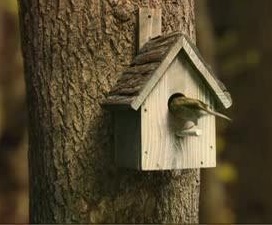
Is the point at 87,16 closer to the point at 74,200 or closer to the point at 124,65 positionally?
the point at 124,65

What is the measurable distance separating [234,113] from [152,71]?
4624 mm

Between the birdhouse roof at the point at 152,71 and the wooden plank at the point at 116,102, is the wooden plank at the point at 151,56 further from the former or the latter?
the wooden plank at the point at 116,102

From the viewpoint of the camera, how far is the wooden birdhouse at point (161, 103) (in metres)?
2.24

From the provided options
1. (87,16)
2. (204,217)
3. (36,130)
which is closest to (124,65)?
(87,16)

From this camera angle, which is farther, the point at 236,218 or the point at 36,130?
the point at 236,218

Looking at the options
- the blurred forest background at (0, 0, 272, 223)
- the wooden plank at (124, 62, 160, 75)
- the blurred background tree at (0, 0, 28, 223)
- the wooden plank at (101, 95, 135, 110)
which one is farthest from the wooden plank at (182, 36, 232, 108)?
the blurred background tree at (0, 0, 28, 223)

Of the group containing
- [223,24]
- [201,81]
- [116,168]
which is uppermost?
[223,24]

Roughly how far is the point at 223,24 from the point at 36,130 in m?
4.83

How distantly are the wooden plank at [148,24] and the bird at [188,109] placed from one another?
0.20 m

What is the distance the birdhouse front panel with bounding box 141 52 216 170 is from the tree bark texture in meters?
0.11

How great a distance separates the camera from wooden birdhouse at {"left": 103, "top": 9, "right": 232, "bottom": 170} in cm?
224

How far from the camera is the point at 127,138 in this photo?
229 cm

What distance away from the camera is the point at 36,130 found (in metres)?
2.44

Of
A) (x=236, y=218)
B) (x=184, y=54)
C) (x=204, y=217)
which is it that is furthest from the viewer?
(x=236, y=218)
